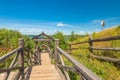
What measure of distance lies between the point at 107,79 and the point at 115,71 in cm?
56

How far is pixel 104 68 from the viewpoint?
5957 mm

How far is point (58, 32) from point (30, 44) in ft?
16.4

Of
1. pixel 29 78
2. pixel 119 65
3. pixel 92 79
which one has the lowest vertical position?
pixel 29 78

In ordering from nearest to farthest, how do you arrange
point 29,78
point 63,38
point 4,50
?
point 29,78
point 4,50
point 63,38

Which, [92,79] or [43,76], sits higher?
[92,79]

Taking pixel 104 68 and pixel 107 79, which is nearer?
pixel 107 79

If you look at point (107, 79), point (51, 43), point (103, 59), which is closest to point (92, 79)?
point (107, 79)

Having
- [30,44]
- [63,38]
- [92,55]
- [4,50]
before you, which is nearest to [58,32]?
[63,38]

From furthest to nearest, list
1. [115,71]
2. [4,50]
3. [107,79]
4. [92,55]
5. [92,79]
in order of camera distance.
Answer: [4,50] → [92,55] → [115,71] → [107,79] → [92,79]

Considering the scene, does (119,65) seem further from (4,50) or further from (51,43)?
(51,43)

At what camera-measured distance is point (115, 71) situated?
560cm

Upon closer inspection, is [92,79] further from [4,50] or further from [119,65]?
[4,50]

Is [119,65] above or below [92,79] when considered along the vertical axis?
below

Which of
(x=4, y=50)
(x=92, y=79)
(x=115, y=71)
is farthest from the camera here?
(x=4, y=50)
